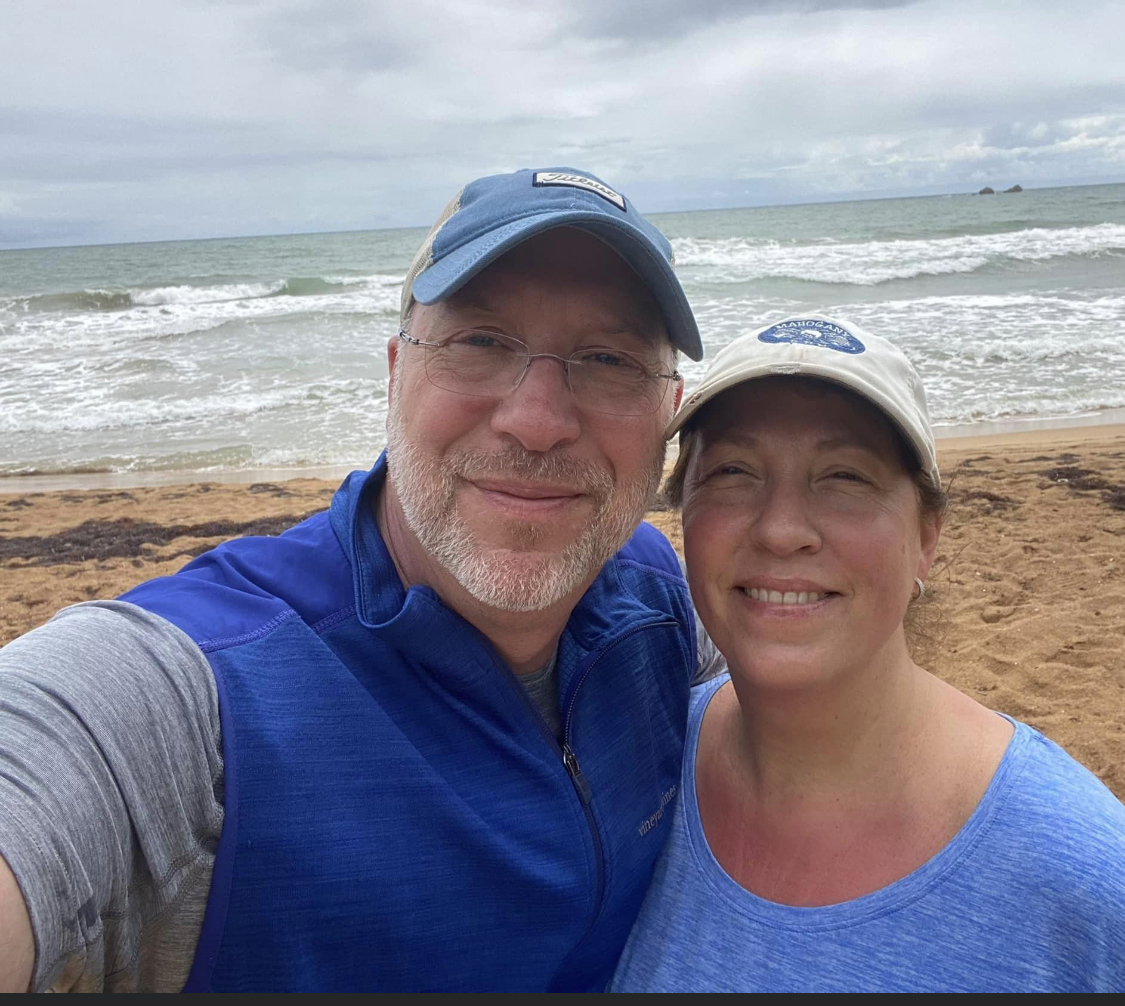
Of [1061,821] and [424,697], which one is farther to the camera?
[424,697]

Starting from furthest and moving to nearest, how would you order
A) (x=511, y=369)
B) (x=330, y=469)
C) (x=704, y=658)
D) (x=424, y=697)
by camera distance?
(x=330, y=469) < (x=704, y=658) < (x=511, y=369) < (x=424, y=697)

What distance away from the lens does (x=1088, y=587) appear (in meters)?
6.03

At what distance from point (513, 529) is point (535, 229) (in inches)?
24.6

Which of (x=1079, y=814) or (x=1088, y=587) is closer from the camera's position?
(x=1079, y=814)

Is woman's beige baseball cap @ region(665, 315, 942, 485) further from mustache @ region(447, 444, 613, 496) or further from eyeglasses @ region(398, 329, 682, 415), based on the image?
mustache @ region(447, 444, 613, 496)

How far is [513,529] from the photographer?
1838 mm

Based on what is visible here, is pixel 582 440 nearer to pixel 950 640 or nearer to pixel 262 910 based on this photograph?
pixel 262 910

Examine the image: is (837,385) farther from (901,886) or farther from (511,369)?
(901,886)

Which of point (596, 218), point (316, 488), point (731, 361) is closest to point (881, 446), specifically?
point (731, 361)

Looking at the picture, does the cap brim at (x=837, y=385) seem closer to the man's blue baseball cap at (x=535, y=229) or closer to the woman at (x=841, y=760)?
the woman at (x=841, y=760)

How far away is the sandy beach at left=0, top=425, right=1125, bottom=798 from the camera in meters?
4.79

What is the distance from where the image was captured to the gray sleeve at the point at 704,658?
2.33 meters

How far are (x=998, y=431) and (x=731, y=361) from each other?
1080 cm

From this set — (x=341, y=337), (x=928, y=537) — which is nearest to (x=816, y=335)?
(x=928, y=537)
